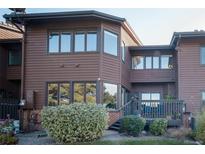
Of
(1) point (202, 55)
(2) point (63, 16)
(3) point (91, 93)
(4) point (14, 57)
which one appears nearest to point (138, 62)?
(1) point (202, 55)

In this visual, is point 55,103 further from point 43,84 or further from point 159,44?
point 159,44

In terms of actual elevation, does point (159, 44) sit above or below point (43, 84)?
above

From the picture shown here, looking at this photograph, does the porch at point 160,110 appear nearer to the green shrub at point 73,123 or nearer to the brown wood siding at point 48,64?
the brown wood siding at point 48,64

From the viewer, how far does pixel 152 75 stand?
2325 cm

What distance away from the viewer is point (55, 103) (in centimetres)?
1953

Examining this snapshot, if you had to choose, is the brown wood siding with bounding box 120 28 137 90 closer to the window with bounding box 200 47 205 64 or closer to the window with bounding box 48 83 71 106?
the window with bounding box 48 83 71 106

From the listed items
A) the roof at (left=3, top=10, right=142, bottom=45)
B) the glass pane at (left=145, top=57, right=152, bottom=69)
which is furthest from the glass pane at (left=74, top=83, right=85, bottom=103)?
the glass pane at (left=145, top=57, right=152, bottom=69)

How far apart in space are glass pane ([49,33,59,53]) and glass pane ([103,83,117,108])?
3.05m

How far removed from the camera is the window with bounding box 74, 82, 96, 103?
19141 millimetres

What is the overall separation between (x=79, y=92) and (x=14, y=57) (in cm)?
604

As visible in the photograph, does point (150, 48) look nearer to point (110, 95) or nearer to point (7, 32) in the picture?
point (110, 95)
